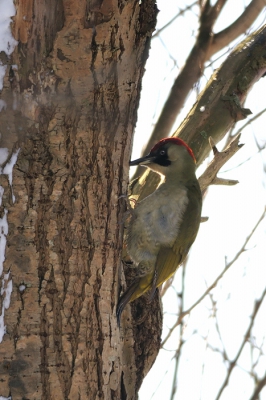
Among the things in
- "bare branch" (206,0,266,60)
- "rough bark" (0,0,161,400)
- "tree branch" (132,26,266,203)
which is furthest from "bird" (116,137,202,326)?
"bare branch" (206,0,266,60)

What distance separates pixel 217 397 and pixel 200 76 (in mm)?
2294

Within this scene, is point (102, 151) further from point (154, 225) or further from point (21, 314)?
point (154, 225)

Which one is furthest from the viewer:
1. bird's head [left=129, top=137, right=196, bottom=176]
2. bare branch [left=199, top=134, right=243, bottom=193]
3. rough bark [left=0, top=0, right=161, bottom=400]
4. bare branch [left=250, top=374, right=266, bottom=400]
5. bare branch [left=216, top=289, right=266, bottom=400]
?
bare branch [left=250, top=374, right=266, bottom=400]

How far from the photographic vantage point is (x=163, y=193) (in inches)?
145

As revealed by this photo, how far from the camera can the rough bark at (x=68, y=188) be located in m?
2.26

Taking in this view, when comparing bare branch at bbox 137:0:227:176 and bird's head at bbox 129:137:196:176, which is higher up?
bare branch at bbox 137:0:227:176

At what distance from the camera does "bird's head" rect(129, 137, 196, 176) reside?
3.75 metres

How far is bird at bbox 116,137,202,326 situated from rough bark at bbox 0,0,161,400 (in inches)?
39.9

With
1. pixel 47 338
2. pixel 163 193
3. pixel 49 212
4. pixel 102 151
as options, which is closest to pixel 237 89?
pixel 163 193

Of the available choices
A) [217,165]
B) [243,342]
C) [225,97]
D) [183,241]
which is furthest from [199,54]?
[243,342]

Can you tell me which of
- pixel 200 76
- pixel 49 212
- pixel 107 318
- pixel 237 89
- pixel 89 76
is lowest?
pixel 107 318

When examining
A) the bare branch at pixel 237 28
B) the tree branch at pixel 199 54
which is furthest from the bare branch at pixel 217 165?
the bare branch at pixel 237 28

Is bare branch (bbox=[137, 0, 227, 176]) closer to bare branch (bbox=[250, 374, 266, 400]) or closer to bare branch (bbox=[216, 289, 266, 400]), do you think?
bare branch (bbox=[216, 289, 266, 400])

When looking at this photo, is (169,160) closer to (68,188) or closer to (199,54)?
(199,54)
